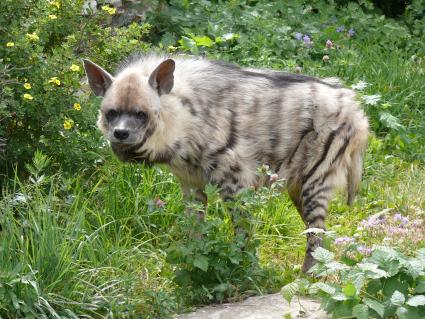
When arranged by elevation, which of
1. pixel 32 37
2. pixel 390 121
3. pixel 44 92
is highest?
pixel 32 37

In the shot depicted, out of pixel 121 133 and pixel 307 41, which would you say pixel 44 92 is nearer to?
pixel 121 133

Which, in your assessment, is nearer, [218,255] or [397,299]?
[397,299]

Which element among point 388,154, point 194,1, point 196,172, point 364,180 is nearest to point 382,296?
point 196,172

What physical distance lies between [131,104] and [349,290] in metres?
1.68

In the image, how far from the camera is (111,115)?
562cm

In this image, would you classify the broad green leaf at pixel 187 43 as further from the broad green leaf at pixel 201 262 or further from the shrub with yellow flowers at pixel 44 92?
the broad green leaf at pixel 201 262

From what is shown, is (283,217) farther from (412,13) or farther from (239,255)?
(412,13)

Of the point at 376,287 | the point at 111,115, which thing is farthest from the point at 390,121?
the point at 376,287

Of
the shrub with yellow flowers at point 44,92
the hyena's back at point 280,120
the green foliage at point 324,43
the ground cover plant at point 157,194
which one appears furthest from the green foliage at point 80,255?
the green foliage at point 324,43

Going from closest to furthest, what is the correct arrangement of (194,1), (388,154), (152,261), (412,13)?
(152,261) < (388,154) < (194,1) < (412,13)

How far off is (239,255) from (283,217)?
4.45ft

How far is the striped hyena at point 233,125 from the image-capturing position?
562cm

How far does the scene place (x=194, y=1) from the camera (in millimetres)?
9328

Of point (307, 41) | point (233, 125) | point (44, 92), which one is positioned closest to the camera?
point (233, 125)
